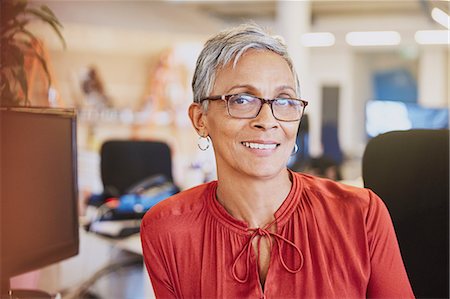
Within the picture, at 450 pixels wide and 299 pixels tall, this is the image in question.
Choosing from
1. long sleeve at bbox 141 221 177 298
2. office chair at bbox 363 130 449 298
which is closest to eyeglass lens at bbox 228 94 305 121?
long sleeve at bbox 141 221 177 298

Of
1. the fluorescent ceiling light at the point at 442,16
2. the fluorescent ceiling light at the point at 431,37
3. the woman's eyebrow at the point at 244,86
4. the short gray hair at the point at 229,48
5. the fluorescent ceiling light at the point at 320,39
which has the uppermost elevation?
the fluorescent ceiling light at the point at 320,39

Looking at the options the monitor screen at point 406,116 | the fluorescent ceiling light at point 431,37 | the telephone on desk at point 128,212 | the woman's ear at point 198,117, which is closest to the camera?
the woman's ear at point 198,117

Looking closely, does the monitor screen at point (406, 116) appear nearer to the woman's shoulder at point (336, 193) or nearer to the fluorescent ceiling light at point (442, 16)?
the fluorescent ceiling light at point (442, 16)

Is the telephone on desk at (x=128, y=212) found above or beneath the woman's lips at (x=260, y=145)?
beneath

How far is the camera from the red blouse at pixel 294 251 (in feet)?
3.96

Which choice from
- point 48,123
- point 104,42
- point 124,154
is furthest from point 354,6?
point 48,123

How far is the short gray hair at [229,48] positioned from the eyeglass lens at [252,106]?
0.24ft

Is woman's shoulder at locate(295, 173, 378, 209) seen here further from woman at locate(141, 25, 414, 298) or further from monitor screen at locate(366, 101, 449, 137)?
monitor screen at locate(366, 101, 449, 137)

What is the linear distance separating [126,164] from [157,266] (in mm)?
2900

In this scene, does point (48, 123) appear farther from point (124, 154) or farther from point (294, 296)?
point (124, 154)

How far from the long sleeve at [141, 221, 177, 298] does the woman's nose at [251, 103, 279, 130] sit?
40 cm

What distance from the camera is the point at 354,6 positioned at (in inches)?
324

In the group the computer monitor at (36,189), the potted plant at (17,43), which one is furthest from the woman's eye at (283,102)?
the potted plant at (17,43)

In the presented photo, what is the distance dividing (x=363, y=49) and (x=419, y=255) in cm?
1023
